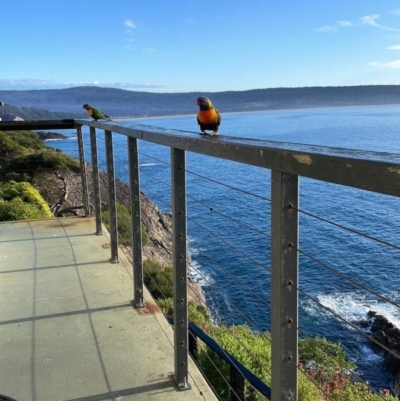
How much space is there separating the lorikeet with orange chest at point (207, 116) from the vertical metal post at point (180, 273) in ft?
1.36

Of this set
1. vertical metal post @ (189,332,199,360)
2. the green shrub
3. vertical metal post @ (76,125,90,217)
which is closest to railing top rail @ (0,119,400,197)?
vertical metal post @ (189,332,199,360)

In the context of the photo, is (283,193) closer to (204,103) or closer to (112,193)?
(204,103)

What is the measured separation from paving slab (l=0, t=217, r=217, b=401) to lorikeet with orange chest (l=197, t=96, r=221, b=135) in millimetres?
1159

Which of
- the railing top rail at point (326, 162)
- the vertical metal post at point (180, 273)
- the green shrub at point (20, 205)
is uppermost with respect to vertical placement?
the railing top rail at point (326, 162)

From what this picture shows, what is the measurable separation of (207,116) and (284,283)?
1.33 meters

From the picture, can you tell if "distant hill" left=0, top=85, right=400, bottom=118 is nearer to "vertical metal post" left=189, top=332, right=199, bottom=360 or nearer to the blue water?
the blue water

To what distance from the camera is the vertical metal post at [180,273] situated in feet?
6.71

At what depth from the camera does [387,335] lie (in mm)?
15234

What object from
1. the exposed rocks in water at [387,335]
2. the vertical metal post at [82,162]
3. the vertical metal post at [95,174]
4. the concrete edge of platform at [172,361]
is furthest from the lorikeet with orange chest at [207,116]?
the exposed rocks in water at [387,335]

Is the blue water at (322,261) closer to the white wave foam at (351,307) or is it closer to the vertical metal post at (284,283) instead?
the white wave foam at (351,307)

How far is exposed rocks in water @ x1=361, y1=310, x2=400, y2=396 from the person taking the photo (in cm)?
1459

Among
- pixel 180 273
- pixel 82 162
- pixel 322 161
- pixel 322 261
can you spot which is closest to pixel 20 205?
pixel 82 162

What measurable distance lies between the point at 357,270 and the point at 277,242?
18292 millimetres

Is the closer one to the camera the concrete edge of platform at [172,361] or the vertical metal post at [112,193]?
the concrete edge of platform at [172,361]
